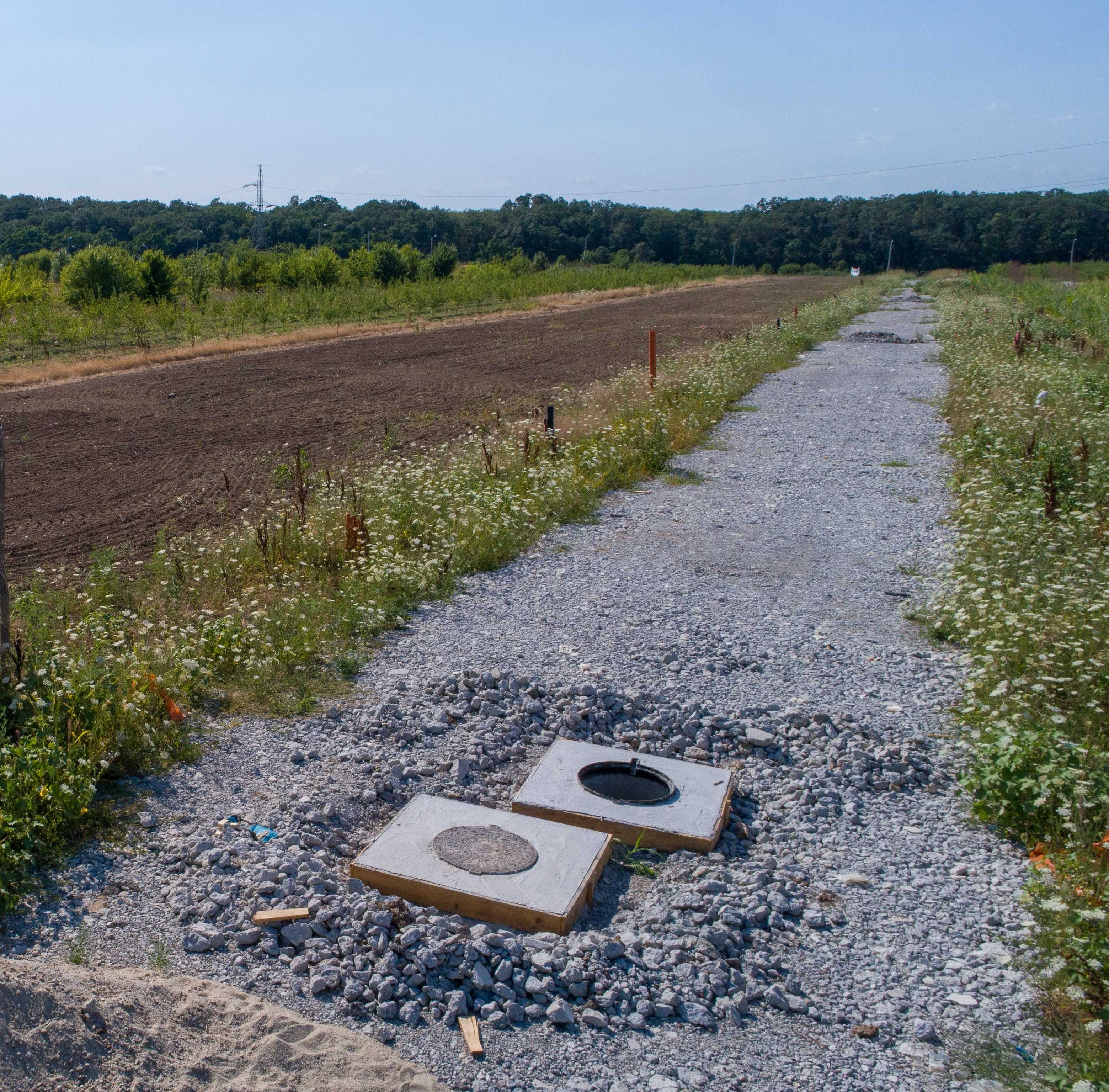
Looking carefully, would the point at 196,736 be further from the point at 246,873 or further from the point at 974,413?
the point at 974,413

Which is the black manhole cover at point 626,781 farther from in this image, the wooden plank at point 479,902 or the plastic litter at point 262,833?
the plastic litter at point 262,833

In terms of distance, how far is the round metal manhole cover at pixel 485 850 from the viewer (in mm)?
3842

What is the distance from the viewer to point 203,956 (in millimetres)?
3375

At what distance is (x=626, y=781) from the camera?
4.73 m

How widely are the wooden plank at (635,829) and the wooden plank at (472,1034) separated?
115 cm

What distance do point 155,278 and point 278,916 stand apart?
35577 mm

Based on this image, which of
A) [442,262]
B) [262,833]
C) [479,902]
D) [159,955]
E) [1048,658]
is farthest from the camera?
[442,262]

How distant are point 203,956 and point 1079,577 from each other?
578 centimetres

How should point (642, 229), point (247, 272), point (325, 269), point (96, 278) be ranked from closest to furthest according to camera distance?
point (96, 278), point (247, 272), point (325, 269), point (642, 229)

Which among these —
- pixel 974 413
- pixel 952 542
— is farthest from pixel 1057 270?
pixel 952 542

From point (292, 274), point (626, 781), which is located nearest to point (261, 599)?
point (626, 781)

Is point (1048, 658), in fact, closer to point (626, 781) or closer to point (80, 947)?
point (626, 781)

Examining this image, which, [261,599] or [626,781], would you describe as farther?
[261,599]

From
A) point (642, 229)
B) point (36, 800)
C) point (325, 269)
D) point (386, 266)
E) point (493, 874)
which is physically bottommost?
point (493, 874)
